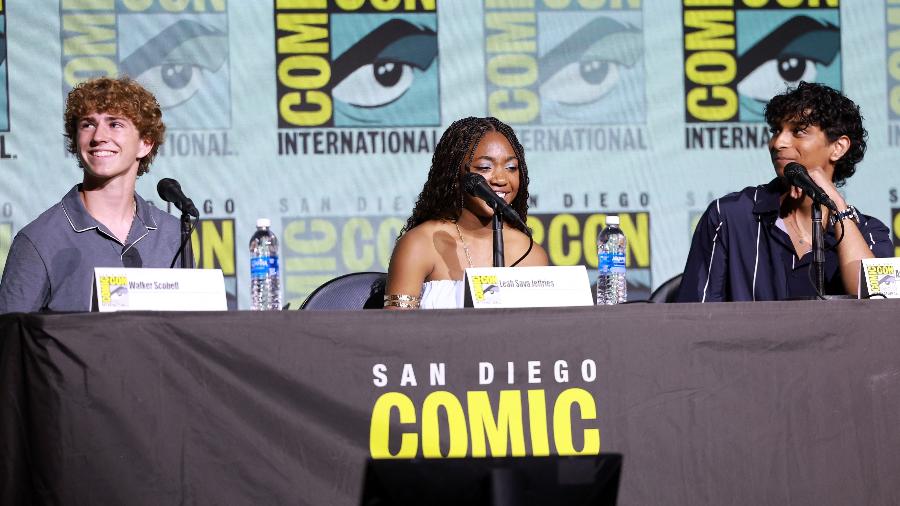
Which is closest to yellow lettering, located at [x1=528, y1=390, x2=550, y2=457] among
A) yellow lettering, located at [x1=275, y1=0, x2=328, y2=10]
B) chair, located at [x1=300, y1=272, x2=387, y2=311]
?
chair, located at [x1=300, y1=272, x2=387, y2=311]

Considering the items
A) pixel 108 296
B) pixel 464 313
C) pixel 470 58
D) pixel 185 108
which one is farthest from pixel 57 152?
pixel 464 313

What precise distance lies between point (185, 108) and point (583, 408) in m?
2.39

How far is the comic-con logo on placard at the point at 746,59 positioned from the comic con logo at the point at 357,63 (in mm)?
962

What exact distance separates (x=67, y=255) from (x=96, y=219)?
0.46 feet

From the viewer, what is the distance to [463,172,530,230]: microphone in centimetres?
244

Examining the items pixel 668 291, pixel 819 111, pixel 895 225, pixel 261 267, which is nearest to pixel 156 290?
pixel 261 267

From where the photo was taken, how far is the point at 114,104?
288cm

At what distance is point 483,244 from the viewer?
318cm

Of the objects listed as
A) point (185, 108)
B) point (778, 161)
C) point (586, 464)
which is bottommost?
point (586, 464)

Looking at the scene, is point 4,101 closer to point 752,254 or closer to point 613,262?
point 613,262

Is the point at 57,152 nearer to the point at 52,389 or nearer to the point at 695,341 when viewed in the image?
the point at 52,389

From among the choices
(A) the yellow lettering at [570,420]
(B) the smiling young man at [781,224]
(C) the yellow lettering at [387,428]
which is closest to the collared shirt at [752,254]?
(B) the smiling young man at [781,224]

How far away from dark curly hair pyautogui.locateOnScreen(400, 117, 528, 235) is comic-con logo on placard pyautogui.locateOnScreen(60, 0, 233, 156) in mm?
1025

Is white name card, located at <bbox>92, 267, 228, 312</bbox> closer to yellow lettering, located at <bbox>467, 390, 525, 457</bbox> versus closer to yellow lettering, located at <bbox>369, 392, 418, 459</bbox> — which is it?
yellow lettering, located at <bbox>369, 392, 418, 459</bbox>
